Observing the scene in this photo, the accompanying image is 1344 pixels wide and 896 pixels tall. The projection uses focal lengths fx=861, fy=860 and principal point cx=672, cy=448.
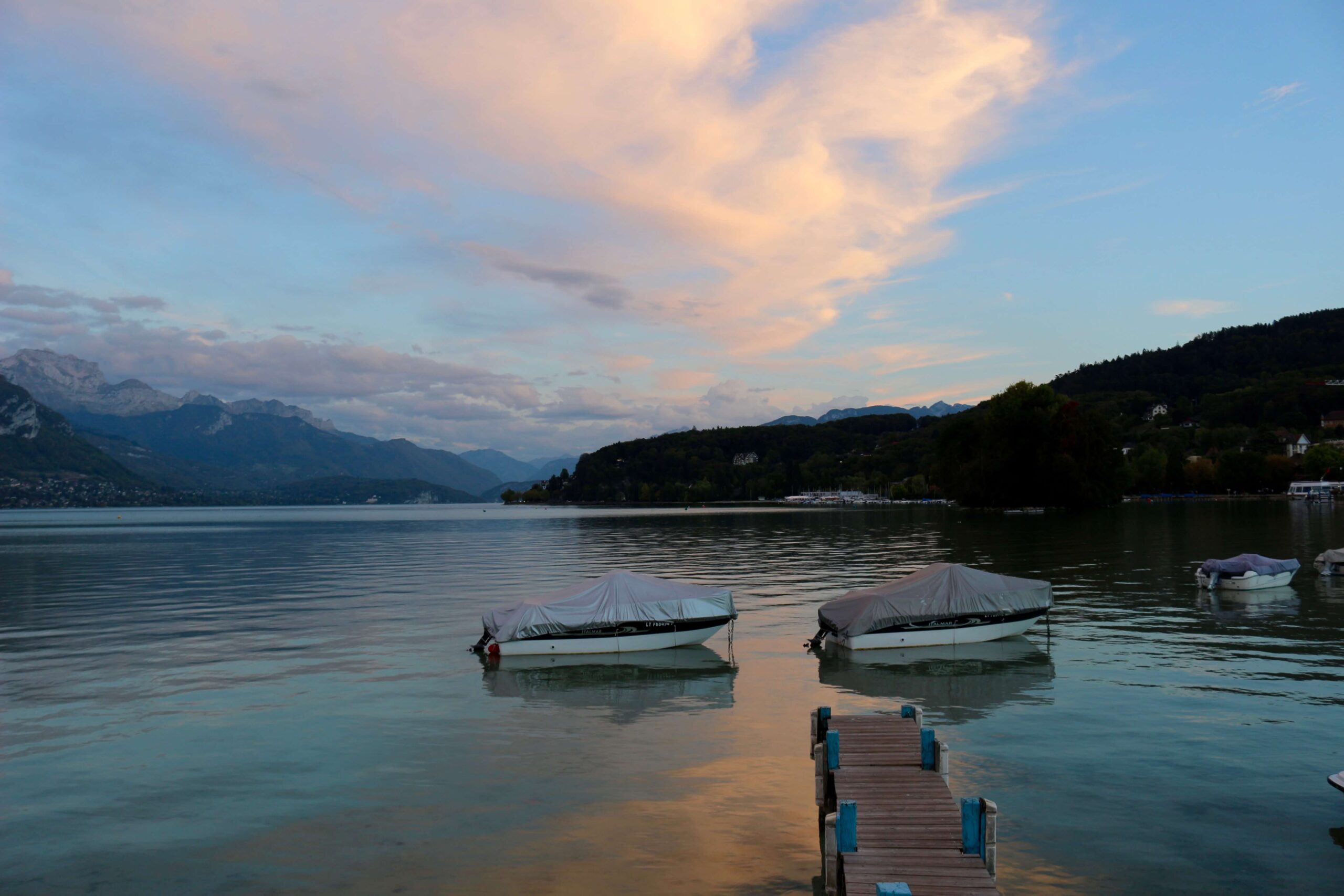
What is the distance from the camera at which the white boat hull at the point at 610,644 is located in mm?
33250

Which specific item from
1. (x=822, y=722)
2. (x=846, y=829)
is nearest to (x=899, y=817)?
(x=846, y=829)

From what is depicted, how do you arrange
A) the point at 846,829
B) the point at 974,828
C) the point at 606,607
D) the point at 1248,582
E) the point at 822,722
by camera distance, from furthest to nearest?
the point at 1248,582
the point at 606,607
the point at 822,722
the point at 974,828
the point at 846,829

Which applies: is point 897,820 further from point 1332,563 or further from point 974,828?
point 1332,563

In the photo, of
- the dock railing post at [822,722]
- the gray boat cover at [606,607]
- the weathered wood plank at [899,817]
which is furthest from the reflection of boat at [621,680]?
the weathered wood plank at [899,817]

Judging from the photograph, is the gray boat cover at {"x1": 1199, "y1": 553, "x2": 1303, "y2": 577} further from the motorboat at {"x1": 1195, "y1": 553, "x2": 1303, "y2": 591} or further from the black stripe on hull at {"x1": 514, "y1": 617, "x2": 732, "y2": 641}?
the black stripe on hull at {"x1": 514, "y1": 617, "x2": 732, "y2": 641}

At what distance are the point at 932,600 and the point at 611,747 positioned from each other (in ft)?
57.2

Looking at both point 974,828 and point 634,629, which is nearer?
point 974,828

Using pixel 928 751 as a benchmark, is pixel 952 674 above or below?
below

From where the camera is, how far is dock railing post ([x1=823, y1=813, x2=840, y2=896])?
11.9 metres

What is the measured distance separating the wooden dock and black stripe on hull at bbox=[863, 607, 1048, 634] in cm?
1747

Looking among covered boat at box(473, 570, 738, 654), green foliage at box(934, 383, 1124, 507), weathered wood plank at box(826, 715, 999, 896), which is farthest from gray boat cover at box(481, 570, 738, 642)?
green foliage at box(934, 383, 1124, 507)

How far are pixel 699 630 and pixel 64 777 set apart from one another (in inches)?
842

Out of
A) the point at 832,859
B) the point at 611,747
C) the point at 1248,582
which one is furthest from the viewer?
the point at 1248,582

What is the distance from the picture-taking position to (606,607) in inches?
1331
